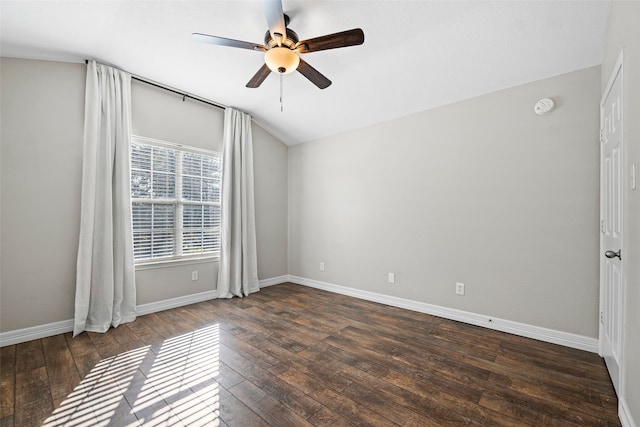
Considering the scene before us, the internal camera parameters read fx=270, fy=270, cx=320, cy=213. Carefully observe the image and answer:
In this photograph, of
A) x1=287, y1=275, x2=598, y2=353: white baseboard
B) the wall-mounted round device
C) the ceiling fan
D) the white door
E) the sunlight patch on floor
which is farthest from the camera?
the wall-mounted round device

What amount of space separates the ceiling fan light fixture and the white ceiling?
0.40 meters

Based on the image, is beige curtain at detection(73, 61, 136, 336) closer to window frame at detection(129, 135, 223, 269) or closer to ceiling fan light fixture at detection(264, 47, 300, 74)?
window frame at detection(129, 135, 223, 269)

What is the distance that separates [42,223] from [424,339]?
384 cm

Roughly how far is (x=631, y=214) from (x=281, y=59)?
2.41 metres

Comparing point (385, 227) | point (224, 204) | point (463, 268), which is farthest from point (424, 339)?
point (224, 204)

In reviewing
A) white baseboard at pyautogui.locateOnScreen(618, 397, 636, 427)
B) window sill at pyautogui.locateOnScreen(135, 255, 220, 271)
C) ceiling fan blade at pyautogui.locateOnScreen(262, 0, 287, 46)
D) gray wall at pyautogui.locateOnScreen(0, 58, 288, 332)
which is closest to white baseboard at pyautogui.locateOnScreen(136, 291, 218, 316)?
gray wall at pyautogui.locateOnScreen(0, 58, 288, 332)

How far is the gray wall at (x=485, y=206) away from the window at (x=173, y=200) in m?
1.89

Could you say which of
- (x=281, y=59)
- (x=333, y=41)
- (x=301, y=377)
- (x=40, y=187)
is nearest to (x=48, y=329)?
(x=40, y=187)

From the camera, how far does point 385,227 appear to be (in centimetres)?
366

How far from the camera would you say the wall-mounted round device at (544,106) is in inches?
98.3

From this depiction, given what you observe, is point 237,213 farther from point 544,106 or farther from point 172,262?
point 544,106

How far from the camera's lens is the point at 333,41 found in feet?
6.51

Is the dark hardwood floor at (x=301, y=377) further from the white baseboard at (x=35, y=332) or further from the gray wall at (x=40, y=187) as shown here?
the gray wall at (x=40, y=187)

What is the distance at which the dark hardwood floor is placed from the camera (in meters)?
1.58
